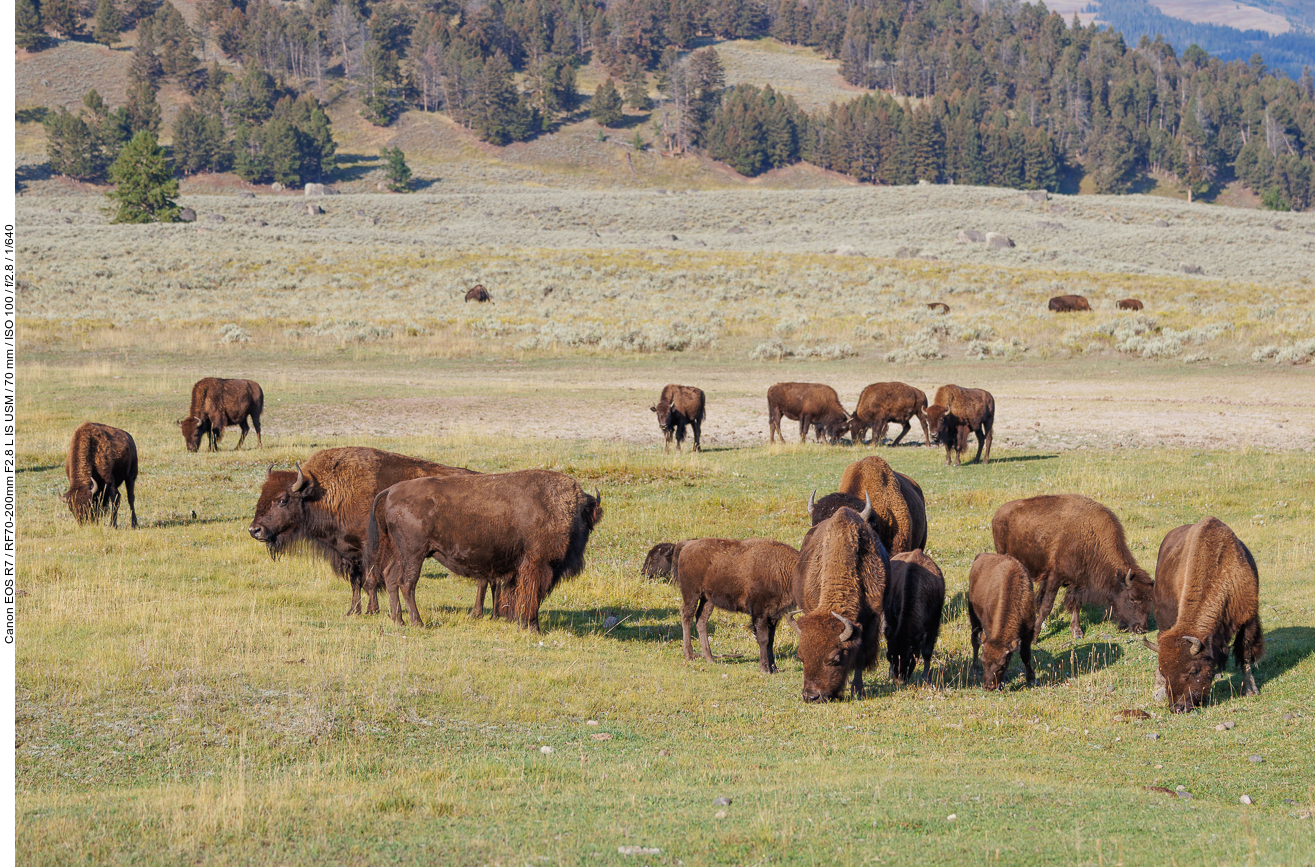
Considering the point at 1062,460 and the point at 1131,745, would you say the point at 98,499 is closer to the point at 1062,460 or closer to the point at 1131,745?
the point at 1131,745

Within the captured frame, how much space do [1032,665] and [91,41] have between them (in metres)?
191

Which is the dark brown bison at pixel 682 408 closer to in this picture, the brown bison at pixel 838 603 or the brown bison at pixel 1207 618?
the brown bison at pixel 838 603

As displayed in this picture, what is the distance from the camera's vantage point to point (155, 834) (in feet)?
19.9

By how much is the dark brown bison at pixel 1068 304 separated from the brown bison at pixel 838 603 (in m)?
43.4

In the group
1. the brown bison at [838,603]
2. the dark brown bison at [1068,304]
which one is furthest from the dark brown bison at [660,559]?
the dark brown bison at [1068,304]

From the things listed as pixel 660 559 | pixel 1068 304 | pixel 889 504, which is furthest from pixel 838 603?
pixel 1068 304

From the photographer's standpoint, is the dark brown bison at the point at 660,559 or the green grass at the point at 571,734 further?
the dark brown bison at the point at 660,559

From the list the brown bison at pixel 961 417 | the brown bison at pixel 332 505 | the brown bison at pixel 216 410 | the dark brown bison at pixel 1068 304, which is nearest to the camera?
the brown bison at pixel 332 505

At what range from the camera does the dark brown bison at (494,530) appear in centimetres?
1123

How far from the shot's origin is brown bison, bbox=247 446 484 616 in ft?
40.0

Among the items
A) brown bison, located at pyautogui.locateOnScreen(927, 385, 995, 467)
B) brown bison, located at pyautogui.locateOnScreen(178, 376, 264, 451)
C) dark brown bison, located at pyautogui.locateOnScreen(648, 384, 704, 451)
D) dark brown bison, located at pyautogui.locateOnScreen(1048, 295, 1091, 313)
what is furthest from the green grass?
dark brown bison, located at pyautogui.locateOnScreen(1048, 295, 1091, 313)

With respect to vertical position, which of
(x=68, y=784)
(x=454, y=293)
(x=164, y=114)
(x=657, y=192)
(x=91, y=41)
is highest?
(x=91, y=41)

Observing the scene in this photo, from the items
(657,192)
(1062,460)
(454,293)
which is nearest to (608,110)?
(657,192)

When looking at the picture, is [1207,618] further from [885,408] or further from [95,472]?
[885,408]
